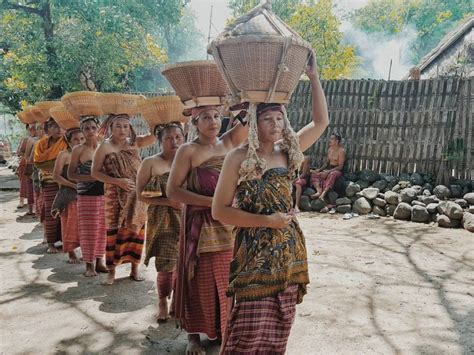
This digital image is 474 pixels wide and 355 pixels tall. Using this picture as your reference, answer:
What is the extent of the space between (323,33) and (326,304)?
2275cm

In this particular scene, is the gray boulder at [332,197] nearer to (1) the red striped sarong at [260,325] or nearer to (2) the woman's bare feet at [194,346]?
(2) the woman's bare feet at [194,346]

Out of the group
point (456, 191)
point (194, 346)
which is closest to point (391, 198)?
point (456, 191)

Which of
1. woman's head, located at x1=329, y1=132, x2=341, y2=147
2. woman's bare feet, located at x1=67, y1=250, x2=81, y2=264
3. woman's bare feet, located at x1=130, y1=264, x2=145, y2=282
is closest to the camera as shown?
woman's bare feet, located at x1=130, y1=264, x2=145, y2=282

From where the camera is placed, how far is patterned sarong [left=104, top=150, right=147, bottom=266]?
4.57 m

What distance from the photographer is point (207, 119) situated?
2.94 meters

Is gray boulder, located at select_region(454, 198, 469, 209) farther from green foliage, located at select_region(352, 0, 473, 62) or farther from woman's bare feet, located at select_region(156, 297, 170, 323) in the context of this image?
green foliage, located at select_region(352, 0, 473, 62)

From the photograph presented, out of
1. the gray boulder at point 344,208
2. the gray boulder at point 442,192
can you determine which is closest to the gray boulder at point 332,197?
the gray boulder at point 344,208

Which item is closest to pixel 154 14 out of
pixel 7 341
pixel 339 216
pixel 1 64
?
pixel 1 64

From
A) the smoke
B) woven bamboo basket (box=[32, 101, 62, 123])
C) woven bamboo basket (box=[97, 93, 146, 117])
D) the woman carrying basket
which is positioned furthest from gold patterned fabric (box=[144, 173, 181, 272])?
the smoke

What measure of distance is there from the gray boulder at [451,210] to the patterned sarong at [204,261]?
17.7 feet

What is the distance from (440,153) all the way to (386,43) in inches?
1710

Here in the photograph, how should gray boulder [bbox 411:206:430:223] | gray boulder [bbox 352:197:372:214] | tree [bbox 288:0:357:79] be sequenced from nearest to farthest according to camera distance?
gray boulder [bbox 411:206:430:223], gray boulder [bbox 352:197:372:214], tree [bbox 288:0:357:79]

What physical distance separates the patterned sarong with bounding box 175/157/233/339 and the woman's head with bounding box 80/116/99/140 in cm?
244

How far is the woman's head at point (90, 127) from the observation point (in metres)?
4.95
